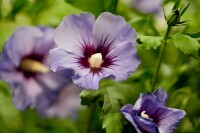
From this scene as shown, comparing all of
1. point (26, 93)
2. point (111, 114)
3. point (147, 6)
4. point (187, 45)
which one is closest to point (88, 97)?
point (111, 114)

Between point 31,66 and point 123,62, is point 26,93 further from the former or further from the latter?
point 123,62

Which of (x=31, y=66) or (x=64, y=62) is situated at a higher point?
(x=64, y=62)

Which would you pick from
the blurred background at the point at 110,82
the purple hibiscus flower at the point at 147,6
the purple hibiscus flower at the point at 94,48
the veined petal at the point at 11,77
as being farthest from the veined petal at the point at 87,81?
the purple hibiscus flower at the point at 147,6

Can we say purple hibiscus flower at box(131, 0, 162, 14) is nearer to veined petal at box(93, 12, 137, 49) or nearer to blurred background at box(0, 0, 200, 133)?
blurred background at box(0, 0, 200, 133)

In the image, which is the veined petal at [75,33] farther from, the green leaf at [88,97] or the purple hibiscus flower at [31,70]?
the purple hibiscus flower at [31,70]

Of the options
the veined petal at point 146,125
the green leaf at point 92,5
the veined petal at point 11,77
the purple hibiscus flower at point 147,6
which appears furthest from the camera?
the purple hibiscus flower at point 147,6

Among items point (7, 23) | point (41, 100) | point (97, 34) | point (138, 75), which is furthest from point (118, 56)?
point (7, 23)
